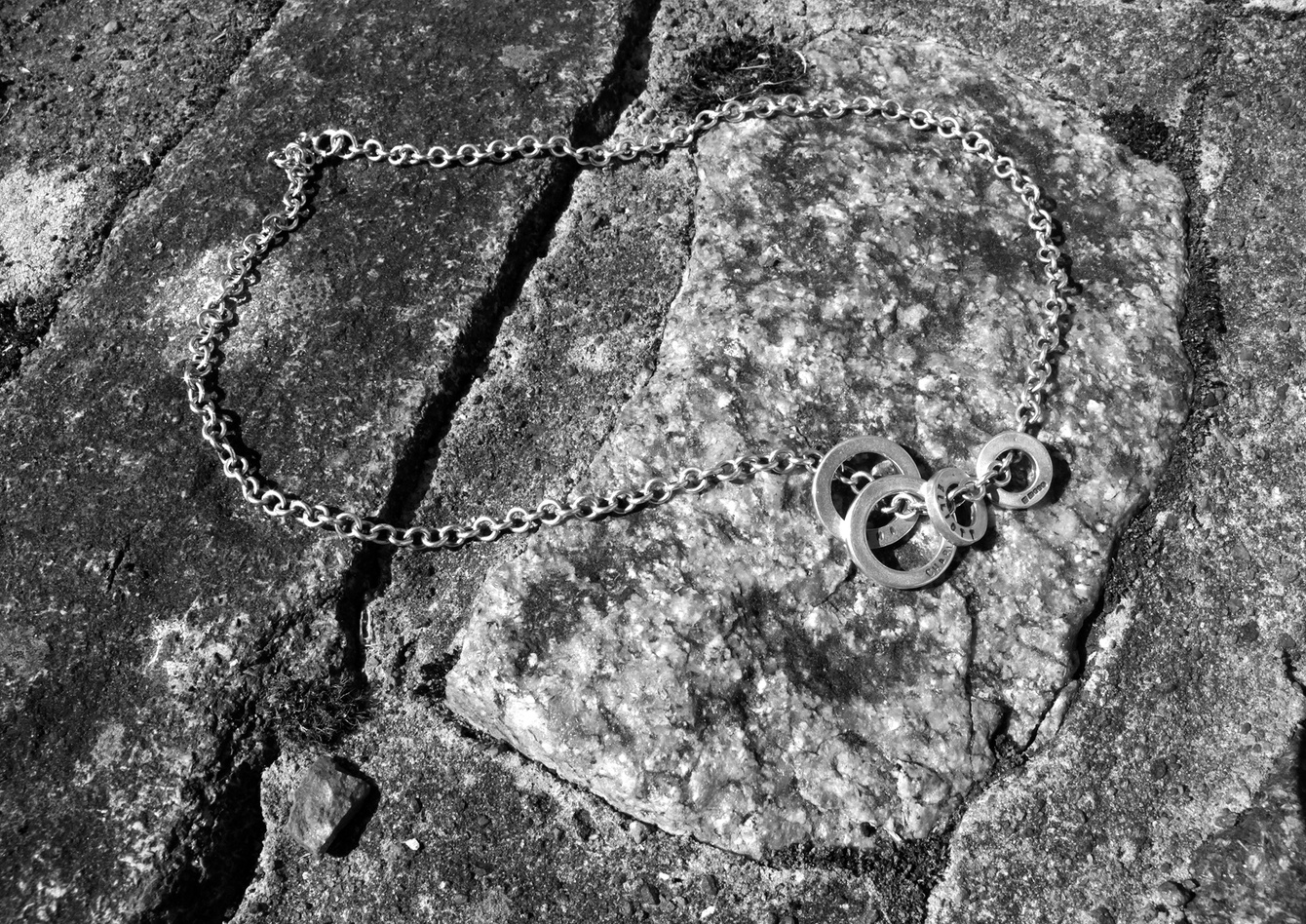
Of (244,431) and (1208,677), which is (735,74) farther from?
(1208,677)

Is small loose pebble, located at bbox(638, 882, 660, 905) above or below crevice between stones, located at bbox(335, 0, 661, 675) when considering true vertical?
below

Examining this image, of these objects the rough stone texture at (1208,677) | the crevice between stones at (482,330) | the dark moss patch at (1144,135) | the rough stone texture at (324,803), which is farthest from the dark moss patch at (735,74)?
the rough stone texture at (324,803)

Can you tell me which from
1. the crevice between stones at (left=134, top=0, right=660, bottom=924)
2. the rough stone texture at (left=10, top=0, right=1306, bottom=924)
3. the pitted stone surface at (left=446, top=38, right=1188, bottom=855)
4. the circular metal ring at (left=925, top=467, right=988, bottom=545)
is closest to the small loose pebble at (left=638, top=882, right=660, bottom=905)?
the rough stone texture at (left=10, top=0, right=1306, bottom=924)

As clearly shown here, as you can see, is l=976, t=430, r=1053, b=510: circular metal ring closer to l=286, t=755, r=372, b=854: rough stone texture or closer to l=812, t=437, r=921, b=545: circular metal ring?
l=812, t=437, r=921, b=545: circular metal ring

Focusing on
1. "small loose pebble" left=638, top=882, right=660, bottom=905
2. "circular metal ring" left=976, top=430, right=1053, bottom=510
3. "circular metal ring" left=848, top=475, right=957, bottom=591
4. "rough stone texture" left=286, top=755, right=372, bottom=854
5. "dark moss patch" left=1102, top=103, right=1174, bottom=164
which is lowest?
"small loose pebble" left=638, top=882, right=660, bottom=905

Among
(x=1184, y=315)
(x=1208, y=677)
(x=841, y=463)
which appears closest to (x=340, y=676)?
(x=841, y=463)

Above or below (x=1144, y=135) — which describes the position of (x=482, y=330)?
below

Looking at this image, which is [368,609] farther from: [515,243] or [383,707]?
[515,243]

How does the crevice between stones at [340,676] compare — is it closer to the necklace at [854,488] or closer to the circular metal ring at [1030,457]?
the necklace at [854,488]

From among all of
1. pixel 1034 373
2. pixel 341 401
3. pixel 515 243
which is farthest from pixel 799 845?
pixel 515 243
